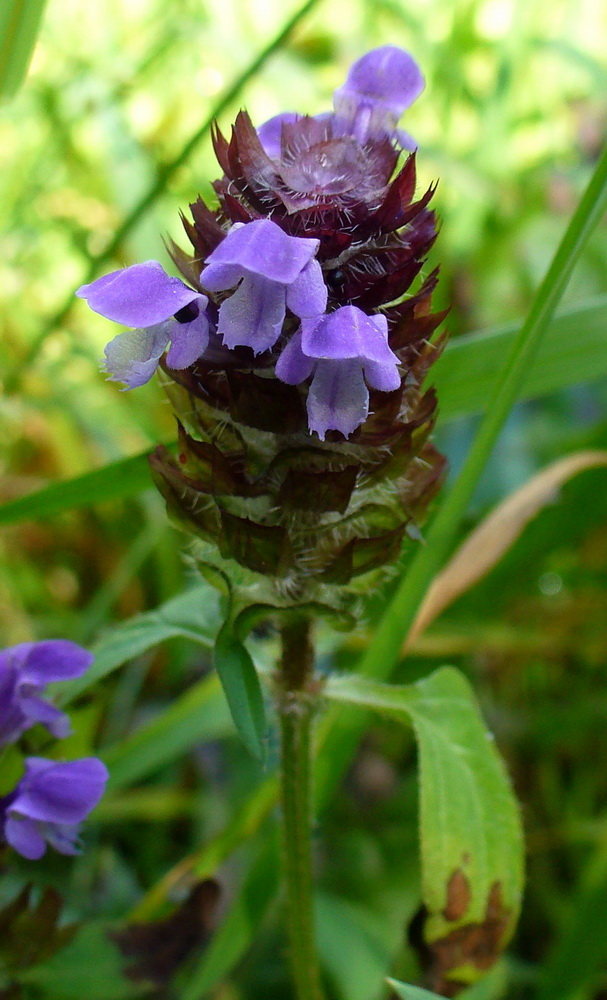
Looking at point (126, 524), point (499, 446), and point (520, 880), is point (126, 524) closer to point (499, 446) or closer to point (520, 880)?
point (499, 446)

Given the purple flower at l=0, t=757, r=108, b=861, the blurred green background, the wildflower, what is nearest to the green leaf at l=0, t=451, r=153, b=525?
the blurred green background

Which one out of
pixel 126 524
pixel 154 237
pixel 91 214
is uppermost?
pixel 91 214

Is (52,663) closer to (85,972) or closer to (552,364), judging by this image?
(85,972)

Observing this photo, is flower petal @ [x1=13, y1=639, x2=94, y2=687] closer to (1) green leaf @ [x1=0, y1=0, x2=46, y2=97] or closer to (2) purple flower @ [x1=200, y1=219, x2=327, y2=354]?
(2) purple flower @ [x1=200, y1=219, x2=327, y2=354]

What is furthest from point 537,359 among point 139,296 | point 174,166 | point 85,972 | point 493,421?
point 85,972

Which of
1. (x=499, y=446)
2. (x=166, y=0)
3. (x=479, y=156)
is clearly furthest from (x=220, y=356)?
(x=166, y=0)

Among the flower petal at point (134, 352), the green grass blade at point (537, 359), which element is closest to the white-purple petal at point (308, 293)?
the flower petal at point (134, 352)

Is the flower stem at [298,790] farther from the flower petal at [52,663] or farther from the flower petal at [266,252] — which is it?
the flower petal at [266,252]
